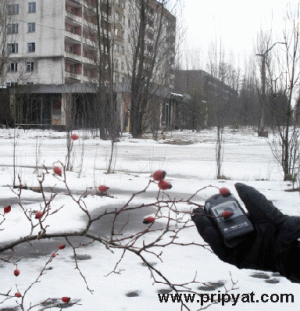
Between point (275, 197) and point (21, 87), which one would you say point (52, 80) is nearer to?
point (21, 87)

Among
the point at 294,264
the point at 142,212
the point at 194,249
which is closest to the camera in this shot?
the point at 294,264

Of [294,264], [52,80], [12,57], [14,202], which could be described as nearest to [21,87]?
[52,80]

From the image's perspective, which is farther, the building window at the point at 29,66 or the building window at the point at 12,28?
the building window at the point at 29,66

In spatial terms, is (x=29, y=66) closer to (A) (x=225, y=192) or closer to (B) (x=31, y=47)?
(B) (x=31, y=47)

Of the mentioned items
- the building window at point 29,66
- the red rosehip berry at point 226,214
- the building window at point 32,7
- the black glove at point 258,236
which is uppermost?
the building window at point 32,7

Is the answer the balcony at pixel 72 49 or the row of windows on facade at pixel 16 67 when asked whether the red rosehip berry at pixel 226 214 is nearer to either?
the balcony at pixel 72 49

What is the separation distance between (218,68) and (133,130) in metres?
25.7

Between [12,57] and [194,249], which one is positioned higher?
[12,57]

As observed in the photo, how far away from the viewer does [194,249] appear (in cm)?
383

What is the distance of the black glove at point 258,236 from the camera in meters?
1.14

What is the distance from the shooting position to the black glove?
1142 millimetres

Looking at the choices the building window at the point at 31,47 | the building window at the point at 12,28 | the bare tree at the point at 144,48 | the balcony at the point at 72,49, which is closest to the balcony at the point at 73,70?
the balcony at the point at 72,49

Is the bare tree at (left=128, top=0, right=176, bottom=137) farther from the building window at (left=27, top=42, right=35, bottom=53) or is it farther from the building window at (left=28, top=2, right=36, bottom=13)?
the building window at (left=28, top=2, right=36, bottom=13)

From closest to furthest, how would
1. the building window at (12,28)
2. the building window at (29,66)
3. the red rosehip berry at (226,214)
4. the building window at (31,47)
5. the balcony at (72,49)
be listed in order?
the red rosehip berry at (226,214), the building window at (12,28), the balcony at (72,49), the building window at (31,47), the building window at (29,66)
